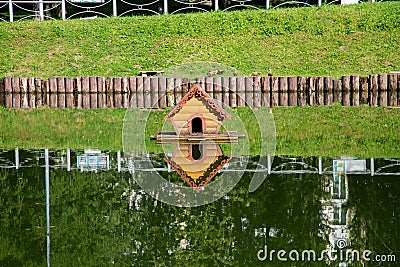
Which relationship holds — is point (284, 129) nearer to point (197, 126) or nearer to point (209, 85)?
point (197, 126)

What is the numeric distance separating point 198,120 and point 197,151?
1269mm

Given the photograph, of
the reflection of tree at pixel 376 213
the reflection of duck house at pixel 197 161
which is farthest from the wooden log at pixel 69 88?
the reflection of tree at pixel 376 213

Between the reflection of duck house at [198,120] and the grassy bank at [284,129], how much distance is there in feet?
2.22

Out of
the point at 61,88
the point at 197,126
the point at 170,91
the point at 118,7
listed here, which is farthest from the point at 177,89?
the point at 118,7

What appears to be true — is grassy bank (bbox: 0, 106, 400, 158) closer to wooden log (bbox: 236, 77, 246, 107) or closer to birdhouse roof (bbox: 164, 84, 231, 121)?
birdhouse roof (bbox: 164, 84, 231, 121)

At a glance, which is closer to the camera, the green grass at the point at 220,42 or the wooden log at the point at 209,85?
→ the wooden log at the point at 209,85

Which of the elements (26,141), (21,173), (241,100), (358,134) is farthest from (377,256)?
(241,100)

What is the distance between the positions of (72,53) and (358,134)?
49.1 feet

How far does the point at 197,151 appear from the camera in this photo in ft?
44.5

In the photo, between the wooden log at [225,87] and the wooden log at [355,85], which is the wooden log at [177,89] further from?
the wooden log at [355,85]

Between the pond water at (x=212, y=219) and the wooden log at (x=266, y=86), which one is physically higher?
the wooden log at (x=266, y=86)

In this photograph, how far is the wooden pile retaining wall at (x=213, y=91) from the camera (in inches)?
899

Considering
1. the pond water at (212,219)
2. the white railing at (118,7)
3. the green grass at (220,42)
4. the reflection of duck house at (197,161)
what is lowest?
the pond water at (212,219)

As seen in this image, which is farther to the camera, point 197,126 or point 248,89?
point 248,89
